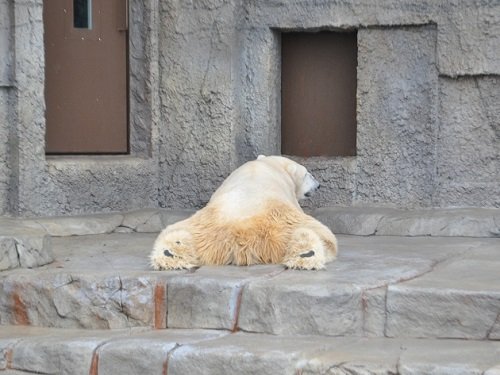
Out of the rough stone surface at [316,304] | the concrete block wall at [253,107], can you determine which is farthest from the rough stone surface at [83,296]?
the concrete block wall at [253,107]

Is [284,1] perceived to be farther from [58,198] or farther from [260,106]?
[58,198]

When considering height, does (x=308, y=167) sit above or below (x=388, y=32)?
below

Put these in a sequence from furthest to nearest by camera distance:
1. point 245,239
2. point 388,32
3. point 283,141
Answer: point 283,141 → point 388,32 → point 245,239

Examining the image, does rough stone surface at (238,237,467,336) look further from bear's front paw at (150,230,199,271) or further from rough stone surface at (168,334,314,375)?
bear's front paw at (150,230,199,271)

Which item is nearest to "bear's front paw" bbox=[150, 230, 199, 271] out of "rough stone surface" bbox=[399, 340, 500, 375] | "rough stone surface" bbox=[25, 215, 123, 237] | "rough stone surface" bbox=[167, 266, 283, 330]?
"rough stone surface" bbox=[167, 266, 283, 330]

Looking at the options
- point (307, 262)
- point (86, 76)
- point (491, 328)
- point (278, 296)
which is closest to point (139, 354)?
point (278, 296)

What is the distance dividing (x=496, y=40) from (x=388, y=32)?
74cm

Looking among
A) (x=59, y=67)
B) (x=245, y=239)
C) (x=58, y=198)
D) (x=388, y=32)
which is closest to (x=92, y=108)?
(x=59, y=67)

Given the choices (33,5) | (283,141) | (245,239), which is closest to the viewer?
(245,239)

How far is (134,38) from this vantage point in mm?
7762

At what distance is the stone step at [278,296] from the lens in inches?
181

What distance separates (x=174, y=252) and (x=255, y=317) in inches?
29.1

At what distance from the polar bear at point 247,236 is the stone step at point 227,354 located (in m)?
0.58

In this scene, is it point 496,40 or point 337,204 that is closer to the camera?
point 496,40
